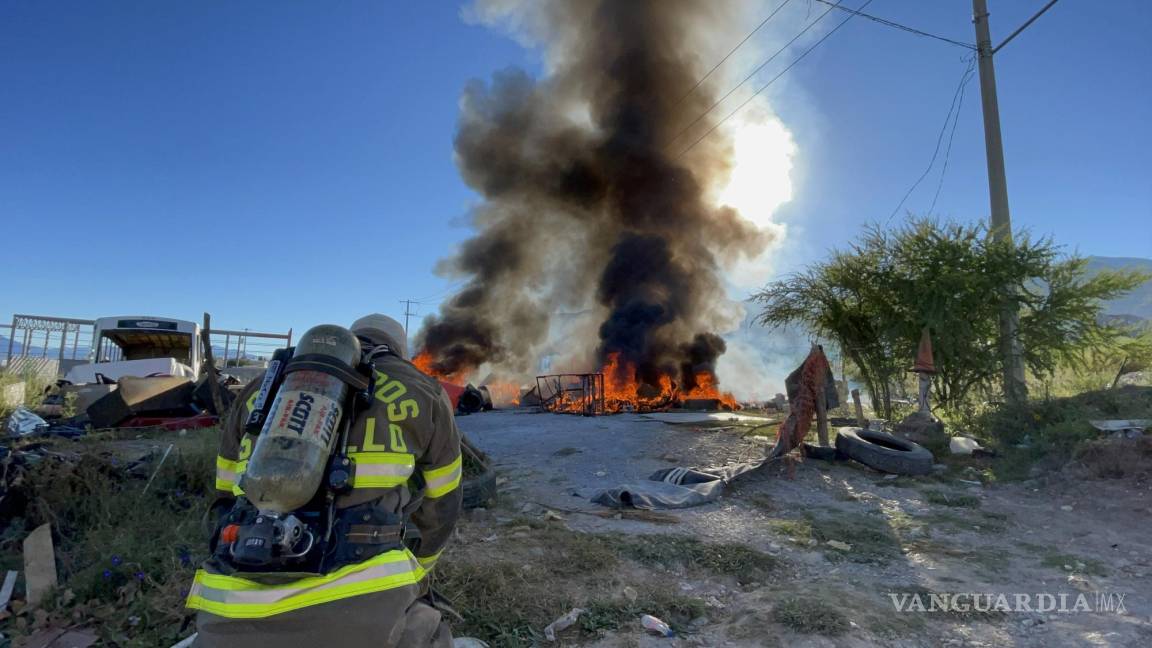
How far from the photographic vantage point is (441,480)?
206 cm

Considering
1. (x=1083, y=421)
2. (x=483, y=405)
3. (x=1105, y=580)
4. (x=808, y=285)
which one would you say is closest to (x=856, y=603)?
(x=1105, y=580)

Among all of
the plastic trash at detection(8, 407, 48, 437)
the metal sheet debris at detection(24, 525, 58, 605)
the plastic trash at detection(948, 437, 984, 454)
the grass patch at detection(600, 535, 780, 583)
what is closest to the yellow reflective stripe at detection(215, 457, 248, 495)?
the metal sheet debris at detection(24, 525, 58, 605)

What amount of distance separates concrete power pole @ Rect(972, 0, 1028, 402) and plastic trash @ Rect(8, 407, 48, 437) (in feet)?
49.0

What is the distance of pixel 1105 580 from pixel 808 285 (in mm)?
10317

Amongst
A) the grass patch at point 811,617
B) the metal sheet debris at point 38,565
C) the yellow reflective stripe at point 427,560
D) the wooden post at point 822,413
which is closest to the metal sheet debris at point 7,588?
the metal sheet debris at point 38,565

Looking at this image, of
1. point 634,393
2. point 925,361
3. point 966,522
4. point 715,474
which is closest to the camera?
point 966,522

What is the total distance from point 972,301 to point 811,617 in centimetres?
1063

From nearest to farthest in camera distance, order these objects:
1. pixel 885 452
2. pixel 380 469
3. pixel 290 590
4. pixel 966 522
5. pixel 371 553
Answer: pixel 290 590
pixel 371 553
pixel 380 469
pixel 966 522
pixel 885 452

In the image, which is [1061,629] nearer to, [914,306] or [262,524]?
[262,524]

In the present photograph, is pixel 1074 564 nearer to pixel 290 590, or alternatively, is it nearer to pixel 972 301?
pixel 290 590

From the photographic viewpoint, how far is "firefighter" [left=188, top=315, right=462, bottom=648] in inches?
60.4

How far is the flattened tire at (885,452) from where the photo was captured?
291 inches

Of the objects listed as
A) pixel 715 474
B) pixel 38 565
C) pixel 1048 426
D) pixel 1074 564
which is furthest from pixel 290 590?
pixel 1048 426

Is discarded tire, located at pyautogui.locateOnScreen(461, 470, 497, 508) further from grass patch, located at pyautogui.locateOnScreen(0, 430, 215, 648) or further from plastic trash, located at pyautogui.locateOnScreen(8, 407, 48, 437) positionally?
plastic trash, located at pyautogui.locateOnScreen(8, 407, 48, 437)
